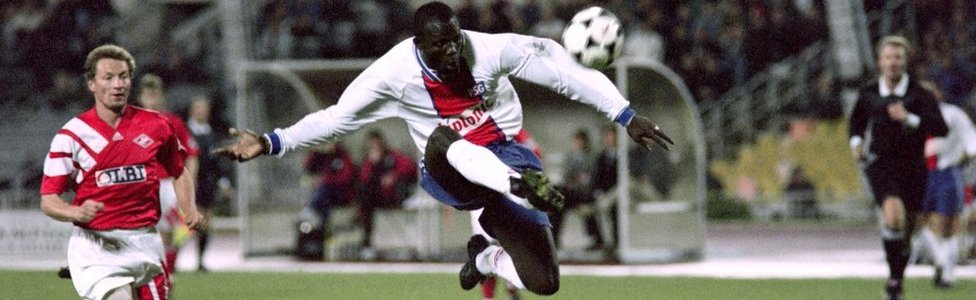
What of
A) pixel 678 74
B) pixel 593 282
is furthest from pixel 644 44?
pixel 593 282

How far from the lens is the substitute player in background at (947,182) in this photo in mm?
15328

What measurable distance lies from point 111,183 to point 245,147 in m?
0.75

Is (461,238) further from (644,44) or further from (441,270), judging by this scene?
(644,44)

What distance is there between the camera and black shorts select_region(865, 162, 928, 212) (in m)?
12.4

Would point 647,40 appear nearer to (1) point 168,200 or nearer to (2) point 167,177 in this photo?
(1) point 168,200

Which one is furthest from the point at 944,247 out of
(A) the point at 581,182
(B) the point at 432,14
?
(B) the point at 432,14

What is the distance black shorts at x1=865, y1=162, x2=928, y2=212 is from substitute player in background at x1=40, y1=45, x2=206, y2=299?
603 centimetres

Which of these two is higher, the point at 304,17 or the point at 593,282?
the point at 304,17

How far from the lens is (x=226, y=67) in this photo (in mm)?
30266

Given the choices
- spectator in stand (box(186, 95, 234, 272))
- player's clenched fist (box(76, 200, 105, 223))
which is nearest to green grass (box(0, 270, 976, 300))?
spectator in stand (box(186, 95, 234, 272))

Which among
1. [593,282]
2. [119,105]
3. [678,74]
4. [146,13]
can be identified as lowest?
[593,282]

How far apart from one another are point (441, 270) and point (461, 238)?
213 cm

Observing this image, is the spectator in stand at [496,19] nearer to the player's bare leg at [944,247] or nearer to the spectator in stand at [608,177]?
the spectator in stand at [608,177]

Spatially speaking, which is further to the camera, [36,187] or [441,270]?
[36,187]
